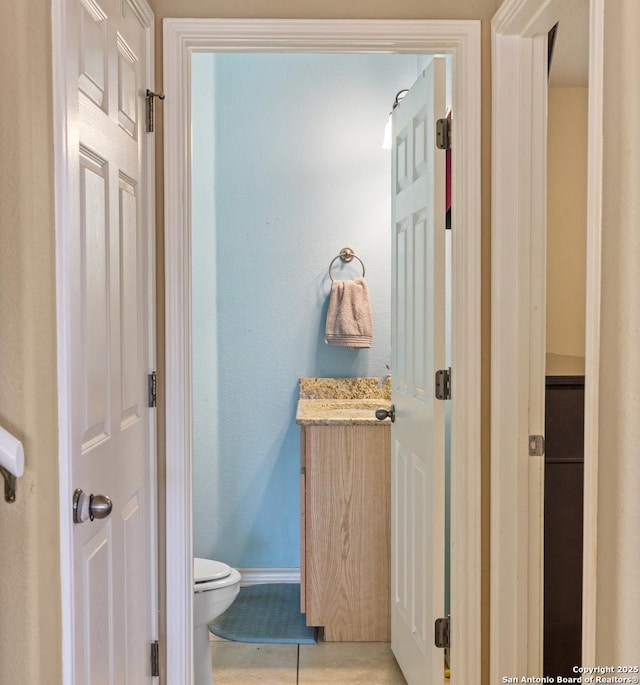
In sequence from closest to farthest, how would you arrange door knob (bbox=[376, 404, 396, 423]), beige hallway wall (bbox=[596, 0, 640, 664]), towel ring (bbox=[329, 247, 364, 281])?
1. beige hallway wall (bbox=[596, 0, 640, 664])
2. door knob (bbox=[376, 404, 396, 423])
3. towel ring (bbox=[329, 247, 364, 281])

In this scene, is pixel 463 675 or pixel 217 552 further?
pixel 217 552

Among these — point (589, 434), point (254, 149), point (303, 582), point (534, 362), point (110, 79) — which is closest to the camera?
point (589, 434)

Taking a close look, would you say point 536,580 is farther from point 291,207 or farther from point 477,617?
point 291,207

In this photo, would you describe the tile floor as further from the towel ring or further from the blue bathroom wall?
the towel ring

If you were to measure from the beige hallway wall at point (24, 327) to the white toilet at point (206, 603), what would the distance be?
134cm

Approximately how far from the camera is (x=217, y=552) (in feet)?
12.0

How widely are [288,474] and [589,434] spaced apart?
250 centimetres

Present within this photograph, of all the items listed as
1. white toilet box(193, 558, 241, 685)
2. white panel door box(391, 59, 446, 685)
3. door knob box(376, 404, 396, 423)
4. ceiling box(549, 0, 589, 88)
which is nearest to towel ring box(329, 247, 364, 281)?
white panel door box(391, 59, 446, 685)

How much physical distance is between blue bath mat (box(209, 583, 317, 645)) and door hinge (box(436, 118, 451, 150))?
2.04m

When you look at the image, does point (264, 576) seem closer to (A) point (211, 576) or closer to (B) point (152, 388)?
(A) point (211, 576)

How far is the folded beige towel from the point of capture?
345 centimetres

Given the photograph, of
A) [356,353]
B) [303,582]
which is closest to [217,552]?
[303,582]

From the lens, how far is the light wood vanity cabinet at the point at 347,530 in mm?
2971

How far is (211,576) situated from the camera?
103 inches
